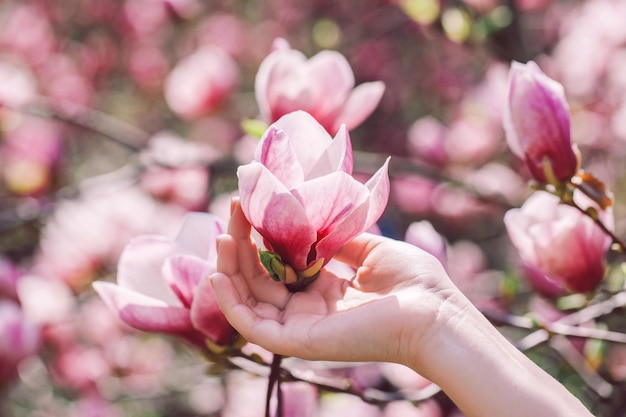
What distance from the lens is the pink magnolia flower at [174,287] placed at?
74 cm

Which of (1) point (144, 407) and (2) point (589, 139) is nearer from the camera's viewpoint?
(2) point (589, 139)

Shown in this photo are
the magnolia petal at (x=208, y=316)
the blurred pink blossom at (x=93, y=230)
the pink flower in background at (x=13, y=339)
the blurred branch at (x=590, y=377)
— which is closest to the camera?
the magnolia petal at (x=208, y=316)

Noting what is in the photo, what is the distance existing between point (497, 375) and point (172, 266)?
1.08 feet

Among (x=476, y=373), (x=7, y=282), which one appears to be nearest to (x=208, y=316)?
(x=476, y=373)

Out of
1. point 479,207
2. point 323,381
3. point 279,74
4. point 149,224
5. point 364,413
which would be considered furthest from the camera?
point 479,207

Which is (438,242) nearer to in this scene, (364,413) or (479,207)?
(364,413)

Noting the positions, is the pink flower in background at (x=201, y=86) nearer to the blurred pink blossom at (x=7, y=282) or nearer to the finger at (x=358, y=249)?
the blurred pink blossom at (x=7, y=282)

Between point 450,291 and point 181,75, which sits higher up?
point 450,291

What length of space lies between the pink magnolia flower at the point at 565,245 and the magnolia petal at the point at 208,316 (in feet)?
1.28

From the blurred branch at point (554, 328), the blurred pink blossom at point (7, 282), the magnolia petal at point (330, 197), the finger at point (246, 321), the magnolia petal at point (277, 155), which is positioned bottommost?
the blurred pink blossom at point (7, 282)

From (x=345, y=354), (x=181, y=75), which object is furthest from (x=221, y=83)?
(x=345, y=354)

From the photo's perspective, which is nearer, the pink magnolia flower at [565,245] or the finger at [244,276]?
the finger at [244,276]

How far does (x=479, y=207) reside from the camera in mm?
2072

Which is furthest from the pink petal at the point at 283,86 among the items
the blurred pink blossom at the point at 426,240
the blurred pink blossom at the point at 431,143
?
the blurred pink blossom at the point at 431,143
